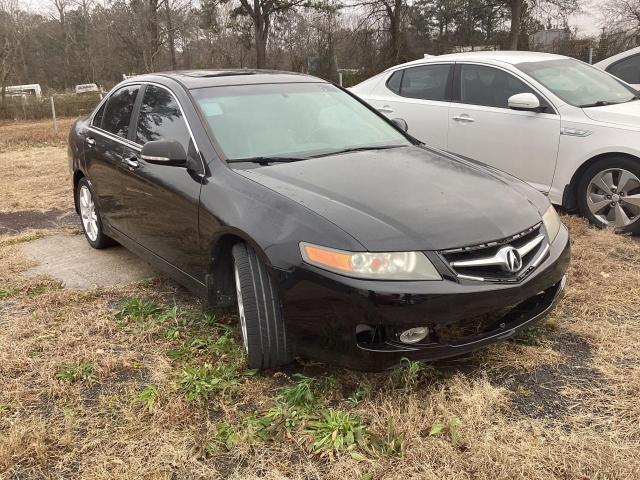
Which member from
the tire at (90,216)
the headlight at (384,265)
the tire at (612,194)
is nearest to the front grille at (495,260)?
the headlight at (384,265)

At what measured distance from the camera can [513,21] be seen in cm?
2380

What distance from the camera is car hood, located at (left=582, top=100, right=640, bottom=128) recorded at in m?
4.92

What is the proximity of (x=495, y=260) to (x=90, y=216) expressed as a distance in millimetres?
3810

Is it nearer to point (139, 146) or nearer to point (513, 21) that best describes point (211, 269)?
point (139, 146)

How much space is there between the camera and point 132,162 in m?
4.02

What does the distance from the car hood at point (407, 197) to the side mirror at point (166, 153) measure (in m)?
0.43

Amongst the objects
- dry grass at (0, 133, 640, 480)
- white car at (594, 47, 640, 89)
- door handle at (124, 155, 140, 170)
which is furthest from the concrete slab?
white car at (594, 47, 640, 89)

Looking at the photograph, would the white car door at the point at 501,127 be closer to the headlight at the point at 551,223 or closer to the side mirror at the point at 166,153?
the headlight at the point at 551,223

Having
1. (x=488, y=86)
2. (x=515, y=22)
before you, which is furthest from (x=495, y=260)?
(x=515, y=22)

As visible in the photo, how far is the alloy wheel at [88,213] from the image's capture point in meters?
5.08

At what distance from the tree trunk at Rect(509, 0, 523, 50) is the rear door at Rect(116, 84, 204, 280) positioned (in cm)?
2224

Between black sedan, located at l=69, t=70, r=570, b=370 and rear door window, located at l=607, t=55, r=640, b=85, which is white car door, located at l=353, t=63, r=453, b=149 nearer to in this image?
black sedan, located at l=69, t=70, r=570, b=370

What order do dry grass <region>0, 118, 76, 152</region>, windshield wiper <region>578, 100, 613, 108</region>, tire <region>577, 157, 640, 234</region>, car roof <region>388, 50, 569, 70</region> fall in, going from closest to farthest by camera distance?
tire <region>577, 157, 640, 234</region>, windshield wiper <region>578, 100, 613, 108</region>, car roof <region>388, 50, 569, 70</region>, dry grass <region>0, 118, 76, 152</region>

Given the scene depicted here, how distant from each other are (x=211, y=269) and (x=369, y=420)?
121cm
